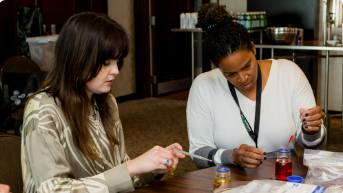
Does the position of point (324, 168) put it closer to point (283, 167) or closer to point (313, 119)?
point (283, 167)

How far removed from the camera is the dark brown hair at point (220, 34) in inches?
61.3

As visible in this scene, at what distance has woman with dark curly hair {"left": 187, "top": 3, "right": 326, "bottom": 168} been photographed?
157 cm

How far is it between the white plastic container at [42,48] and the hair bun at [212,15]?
8.52 feet

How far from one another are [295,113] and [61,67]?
3.42 ft

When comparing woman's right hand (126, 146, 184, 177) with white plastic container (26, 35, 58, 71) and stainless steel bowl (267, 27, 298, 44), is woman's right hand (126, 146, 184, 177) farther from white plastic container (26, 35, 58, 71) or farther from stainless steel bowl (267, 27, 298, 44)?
stainless steel bowl (267, 27, 298, 44)

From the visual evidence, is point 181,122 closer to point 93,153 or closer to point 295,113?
point 295,113

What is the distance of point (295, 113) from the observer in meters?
1.72

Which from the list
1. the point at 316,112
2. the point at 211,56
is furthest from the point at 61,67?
the point at 316,112

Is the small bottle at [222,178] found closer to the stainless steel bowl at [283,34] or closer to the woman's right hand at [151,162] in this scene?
the woman's right hand at [151,162]

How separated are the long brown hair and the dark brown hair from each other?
1.47 feet

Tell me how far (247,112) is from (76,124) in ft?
2.56

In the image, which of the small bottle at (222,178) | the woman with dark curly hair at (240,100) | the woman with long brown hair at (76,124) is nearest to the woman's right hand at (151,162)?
the woman with long brown hair at (76,124)

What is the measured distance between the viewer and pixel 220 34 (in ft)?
5.18

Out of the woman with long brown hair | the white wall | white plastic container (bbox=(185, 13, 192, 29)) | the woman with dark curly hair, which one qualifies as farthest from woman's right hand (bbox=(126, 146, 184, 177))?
the white wall
